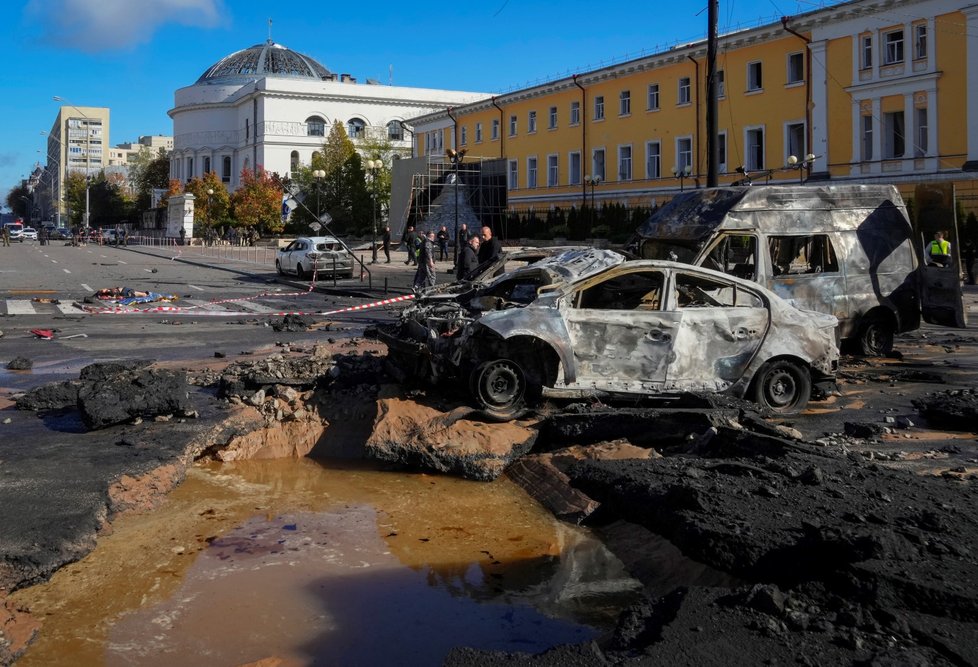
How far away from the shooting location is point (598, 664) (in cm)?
354

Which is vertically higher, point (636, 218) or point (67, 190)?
point (67, 190)

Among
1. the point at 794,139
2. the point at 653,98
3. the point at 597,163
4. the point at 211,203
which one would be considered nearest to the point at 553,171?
the point at 597,163

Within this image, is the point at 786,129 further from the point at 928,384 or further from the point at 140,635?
the point at 140,635

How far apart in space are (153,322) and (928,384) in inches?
560

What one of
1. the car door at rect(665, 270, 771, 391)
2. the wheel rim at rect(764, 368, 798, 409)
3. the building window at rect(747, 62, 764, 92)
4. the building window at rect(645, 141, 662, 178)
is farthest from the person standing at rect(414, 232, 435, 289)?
the building window at rect(645, 141, 662, 178)

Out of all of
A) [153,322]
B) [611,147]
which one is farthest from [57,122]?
[153,322]

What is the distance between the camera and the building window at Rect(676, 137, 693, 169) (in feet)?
161

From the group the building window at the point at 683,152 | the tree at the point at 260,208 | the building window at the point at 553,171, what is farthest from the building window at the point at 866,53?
the tree at the point at 260,208

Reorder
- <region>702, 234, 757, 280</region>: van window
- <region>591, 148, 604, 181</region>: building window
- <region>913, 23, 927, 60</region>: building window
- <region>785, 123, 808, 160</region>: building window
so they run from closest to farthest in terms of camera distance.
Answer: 1. <region>702, 234, 757, 280</region>: van window
2. <region>913, 23, 927, 60</region>: building window
3. <region>785, 123, 808, 160</region>: building window
4. <region>591, 148, 604, 181</region>: building window

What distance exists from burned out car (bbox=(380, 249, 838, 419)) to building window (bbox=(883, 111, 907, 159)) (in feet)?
111

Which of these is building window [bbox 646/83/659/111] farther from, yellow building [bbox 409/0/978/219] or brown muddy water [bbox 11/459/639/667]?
brown muddy water [bbox 11/459/639/667]

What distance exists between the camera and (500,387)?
818 centimetres

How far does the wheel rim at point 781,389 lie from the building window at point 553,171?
51.1 metres

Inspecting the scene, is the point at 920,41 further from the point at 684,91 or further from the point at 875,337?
the point at 875,337
